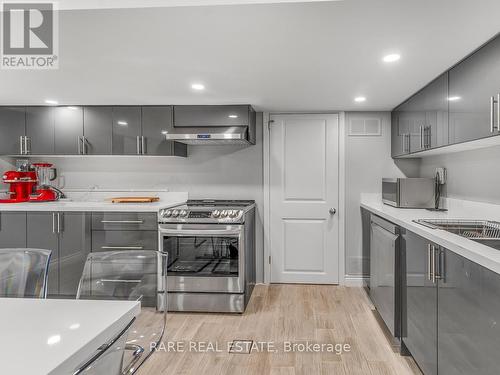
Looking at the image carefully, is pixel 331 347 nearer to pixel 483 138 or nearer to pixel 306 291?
pixel 306 291

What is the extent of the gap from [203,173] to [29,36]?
2443mm

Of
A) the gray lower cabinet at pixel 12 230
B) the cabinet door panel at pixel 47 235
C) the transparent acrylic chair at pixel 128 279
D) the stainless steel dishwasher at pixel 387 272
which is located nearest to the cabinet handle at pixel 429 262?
the stainless steel dishwasher at pixel 387 272

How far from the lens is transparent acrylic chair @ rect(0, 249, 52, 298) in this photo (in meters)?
1.88

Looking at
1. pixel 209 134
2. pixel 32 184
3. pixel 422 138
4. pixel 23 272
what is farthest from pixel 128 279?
pixel 32 184

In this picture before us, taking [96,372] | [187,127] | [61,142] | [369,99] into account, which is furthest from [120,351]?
[61,142]

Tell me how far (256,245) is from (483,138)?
8.85 ft

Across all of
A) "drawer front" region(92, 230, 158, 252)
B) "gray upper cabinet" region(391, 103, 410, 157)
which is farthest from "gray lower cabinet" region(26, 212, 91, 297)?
Answer: "gray upper cabinet" region(391, 103, 410, 157)

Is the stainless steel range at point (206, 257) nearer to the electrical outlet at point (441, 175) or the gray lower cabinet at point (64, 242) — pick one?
the gray lower cabinet at point (64, 242)

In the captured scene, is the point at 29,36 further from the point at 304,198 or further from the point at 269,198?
the point at 304,198

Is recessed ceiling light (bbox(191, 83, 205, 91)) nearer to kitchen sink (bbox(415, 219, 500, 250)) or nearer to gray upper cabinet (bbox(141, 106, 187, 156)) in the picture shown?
gray upper cabinet (bbox(141, 106, 187, 156))

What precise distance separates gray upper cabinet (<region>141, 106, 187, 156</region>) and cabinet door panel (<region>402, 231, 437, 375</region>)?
2537 mm

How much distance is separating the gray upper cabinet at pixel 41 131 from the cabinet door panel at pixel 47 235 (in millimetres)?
763

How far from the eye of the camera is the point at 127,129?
3.78 metres

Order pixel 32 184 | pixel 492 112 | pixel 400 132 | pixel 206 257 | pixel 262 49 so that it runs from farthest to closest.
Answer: pixel 32 184, pixel 400 132, pixel 206 257, pixel 262 49, pixel 492 112
